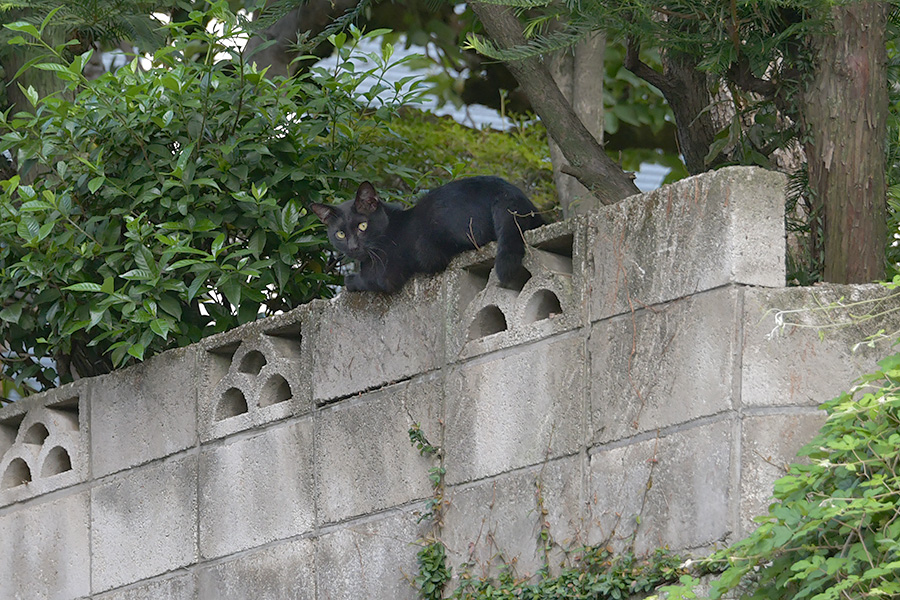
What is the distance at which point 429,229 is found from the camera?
14.9ft

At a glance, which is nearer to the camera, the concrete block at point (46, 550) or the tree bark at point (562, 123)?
the tree bark at point (562, 123)

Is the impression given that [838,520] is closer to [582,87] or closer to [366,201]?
[366,201]

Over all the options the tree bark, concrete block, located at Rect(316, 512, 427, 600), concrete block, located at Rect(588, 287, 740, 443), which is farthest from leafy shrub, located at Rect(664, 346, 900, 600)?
the tree bark

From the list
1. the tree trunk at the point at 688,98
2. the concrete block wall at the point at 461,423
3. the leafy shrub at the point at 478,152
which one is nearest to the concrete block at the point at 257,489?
the concrete block wall at the point at 461,423

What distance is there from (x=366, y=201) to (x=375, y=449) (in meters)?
0.95

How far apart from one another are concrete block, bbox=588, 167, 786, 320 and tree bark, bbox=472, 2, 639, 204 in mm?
847

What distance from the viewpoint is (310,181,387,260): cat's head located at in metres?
4.84

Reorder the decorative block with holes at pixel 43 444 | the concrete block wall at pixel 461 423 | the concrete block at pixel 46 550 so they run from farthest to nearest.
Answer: the decorative block with holes at pixel 43 444, the concrete block at pixel 46 550, the concrete block wall at pixel 461 423

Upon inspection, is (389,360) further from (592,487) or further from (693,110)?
(693,110)

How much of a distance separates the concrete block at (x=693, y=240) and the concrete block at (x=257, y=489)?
55.2 inches

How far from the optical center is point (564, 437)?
387cm

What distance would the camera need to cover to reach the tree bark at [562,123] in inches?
Result: 184

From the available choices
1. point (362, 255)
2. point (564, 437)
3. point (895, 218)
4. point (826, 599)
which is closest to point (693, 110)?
point (895, 218)

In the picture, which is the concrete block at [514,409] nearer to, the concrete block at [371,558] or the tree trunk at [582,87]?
the concrete block at [371,558]
